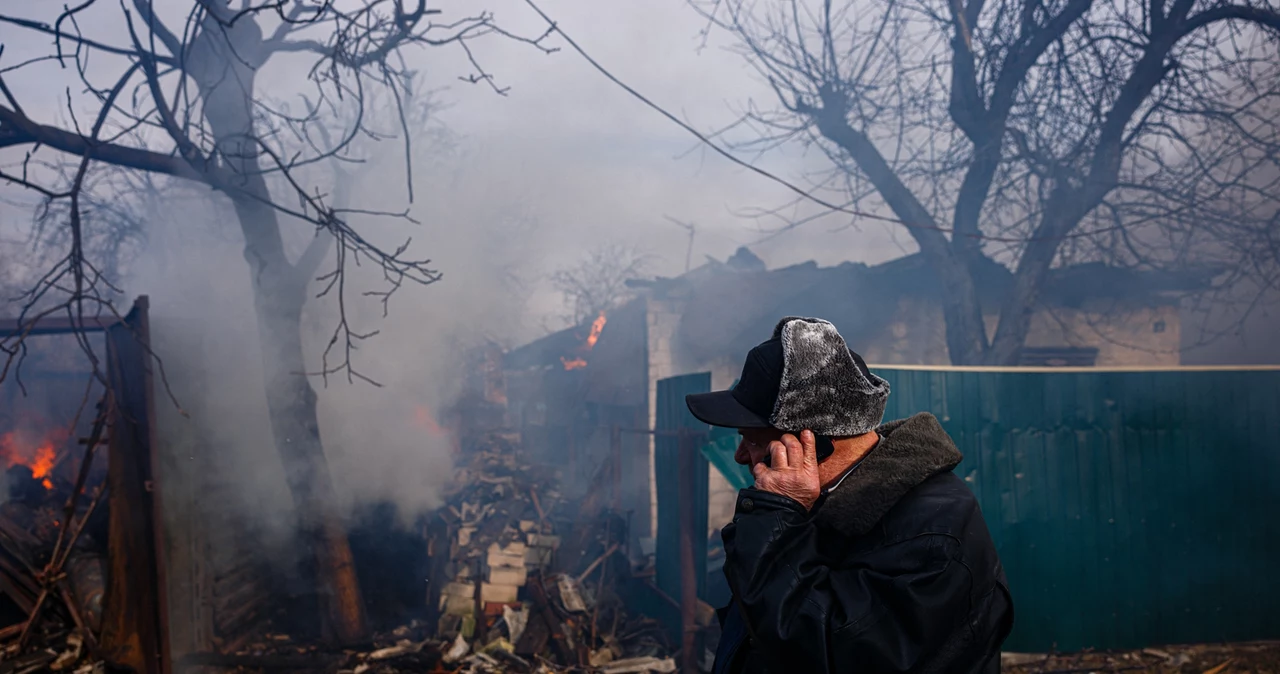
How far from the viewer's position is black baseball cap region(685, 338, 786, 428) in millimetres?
1899

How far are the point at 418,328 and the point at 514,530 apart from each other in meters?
10.7

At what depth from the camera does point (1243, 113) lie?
368 inches

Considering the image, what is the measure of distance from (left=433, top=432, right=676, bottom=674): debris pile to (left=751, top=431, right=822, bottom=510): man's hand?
5362 millimetres

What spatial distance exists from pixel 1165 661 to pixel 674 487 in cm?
497

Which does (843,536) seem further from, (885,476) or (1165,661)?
(1165,661)

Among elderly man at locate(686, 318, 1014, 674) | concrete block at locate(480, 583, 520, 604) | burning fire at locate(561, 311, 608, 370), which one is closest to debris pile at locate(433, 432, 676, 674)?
concrete block at locate(480, 583, 520, 604)

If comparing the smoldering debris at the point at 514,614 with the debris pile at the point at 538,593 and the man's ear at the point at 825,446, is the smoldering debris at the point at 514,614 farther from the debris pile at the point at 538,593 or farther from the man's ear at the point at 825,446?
the man's ear at the point at 825,446

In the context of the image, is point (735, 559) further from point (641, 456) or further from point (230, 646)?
point (641, 456)

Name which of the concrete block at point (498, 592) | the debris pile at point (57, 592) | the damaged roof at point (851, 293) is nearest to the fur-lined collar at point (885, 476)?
the debris pile at point (57, 592)

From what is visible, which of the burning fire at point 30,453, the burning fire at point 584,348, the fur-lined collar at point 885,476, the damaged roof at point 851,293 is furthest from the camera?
the burning fire at point 584,348

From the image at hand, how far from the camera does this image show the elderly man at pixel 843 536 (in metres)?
1.61

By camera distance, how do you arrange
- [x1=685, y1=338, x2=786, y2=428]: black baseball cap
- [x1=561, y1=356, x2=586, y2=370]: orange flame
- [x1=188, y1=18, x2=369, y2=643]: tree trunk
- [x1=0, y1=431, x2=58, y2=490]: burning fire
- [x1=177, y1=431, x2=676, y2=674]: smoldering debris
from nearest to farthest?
[x1=685, y1=338, x2=786, y2=428]: black baseball cap → [x1=177, y1=431, x2=676, y2=674]: smoldering debris → [x1=188, y1=18, x2=369, y2=643]: tree trunk → [x1=0, y1=431, x2=58, y2=490]: burning fire → [x1=561, y1=356, x2=586, y2=370]: orange flame

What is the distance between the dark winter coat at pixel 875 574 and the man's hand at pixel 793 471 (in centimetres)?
4

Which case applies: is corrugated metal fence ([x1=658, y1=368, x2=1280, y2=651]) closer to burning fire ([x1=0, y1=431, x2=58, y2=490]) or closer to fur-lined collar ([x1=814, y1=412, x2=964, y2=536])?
fur-lined collar ([x1=814, y1=412, x2=964, y2=536])
